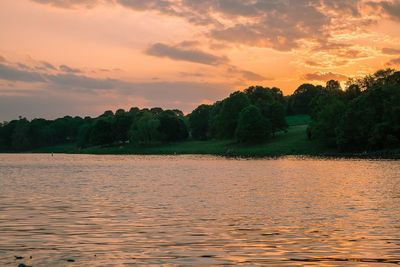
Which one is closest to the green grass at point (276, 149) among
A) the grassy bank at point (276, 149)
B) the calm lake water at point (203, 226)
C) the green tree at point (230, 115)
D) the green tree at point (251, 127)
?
the grassy bank at point (276, 149)

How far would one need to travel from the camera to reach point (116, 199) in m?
44.9

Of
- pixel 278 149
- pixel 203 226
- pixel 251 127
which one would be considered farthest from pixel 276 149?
pixel 203 226

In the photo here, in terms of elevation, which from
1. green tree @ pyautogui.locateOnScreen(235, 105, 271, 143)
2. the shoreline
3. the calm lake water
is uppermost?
green tree @ pyautogui.locateOnScreen(235, 105, 271, 143)

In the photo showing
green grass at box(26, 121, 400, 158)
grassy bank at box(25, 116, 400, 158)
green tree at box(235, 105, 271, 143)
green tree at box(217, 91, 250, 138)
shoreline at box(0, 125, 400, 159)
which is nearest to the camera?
shoreline at box(0, 125, 400, 159)

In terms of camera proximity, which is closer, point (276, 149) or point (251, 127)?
point (276, 149)

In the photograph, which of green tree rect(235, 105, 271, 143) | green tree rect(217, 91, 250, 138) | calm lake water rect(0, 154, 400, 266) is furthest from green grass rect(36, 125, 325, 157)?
calm lake water rect(0, 154, 400, 266)

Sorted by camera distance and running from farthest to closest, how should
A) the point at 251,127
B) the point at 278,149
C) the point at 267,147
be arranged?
the point at 251,127
the point at 267,147
the point at 278,149

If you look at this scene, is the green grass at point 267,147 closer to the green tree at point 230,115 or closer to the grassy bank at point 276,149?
the grassy bank at point 276,149

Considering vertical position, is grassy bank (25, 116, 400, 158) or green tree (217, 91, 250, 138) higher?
green tree (217, 91, 250, 138)

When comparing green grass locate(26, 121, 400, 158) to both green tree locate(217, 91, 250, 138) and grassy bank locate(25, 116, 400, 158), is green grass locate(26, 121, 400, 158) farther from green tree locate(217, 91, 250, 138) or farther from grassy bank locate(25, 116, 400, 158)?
green tree locate(217, 91, 250, 138)

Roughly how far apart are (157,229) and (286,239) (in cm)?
672

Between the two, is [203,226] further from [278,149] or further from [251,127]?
[251,127]

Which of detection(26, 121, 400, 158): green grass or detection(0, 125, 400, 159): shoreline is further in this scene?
detection(26, 121, 400, 158): green grass

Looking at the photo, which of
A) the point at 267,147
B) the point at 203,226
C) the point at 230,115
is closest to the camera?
the point at 203,226
